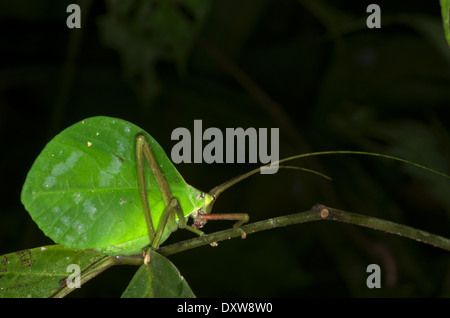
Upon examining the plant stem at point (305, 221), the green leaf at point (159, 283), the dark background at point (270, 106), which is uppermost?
the dark background at point (270, 106)

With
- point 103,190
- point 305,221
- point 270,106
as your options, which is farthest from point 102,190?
point 270,106

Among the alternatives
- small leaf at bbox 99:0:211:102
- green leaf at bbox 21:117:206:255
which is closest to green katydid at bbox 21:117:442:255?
green leaf at bbox 21:117:206:255

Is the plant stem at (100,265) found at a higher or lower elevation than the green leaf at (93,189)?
lower

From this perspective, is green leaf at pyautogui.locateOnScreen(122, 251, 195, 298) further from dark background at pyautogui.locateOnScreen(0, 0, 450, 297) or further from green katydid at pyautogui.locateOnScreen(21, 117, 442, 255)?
dark background at pyautogui.locateOnScreen(0, 0, 450, 297)

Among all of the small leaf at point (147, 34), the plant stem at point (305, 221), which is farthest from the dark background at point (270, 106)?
the plant stem at point (305, 221)

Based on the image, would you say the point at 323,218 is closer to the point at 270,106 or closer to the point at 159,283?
the point at 159,283

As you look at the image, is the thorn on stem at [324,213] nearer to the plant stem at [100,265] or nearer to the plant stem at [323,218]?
the plant stem at [323,218]

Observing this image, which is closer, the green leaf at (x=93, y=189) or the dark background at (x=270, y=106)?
the green leaf at (x=93, y=189)

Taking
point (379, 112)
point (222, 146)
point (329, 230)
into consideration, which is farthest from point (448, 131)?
point (222, 146)
